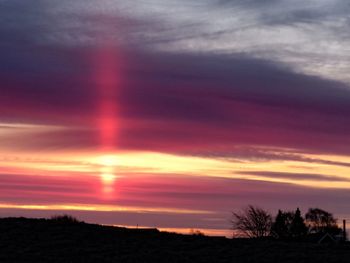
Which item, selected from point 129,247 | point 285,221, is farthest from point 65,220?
point 285,221

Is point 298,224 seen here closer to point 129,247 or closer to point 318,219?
point 318,219

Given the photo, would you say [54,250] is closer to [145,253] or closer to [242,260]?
[145,253]

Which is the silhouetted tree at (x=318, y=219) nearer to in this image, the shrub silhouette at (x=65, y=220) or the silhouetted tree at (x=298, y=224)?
the silhouetted tree at (x=298, y=224)

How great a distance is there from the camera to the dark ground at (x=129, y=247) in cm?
3712

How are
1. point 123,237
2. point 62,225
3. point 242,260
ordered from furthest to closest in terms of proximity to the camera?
1. point 62,225
2. point 123,237
3. point 242,260

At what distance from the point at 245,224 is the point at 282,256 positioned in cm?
5101

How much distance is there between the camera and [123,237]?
144 ft

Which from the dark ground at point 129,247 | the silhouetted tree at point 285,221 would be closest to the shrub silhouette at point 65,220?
the dark ground at point 129,247

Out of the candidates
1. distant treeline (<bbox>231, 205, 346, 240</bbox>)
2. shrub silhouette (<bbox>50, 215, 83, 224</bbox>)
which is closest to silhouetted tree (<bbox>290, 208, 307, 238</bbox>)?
distant treeline (<bbox>231, 205, 346, 240</bbox>)

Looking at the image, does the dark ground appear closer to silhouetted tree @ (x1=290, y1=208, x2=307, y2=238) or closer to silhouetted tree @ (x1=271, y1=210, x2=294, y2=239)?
silhouetted tree @ (x1=271, y1=210, x2=294, y2=239)

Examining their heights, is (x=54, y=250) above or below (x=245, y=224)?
below

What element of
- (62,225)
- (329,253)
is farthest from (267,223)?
(329,253)

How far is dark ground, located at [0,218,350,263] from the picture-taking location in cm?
3712

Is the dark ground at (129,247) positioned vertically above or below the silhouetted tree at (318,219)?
below
